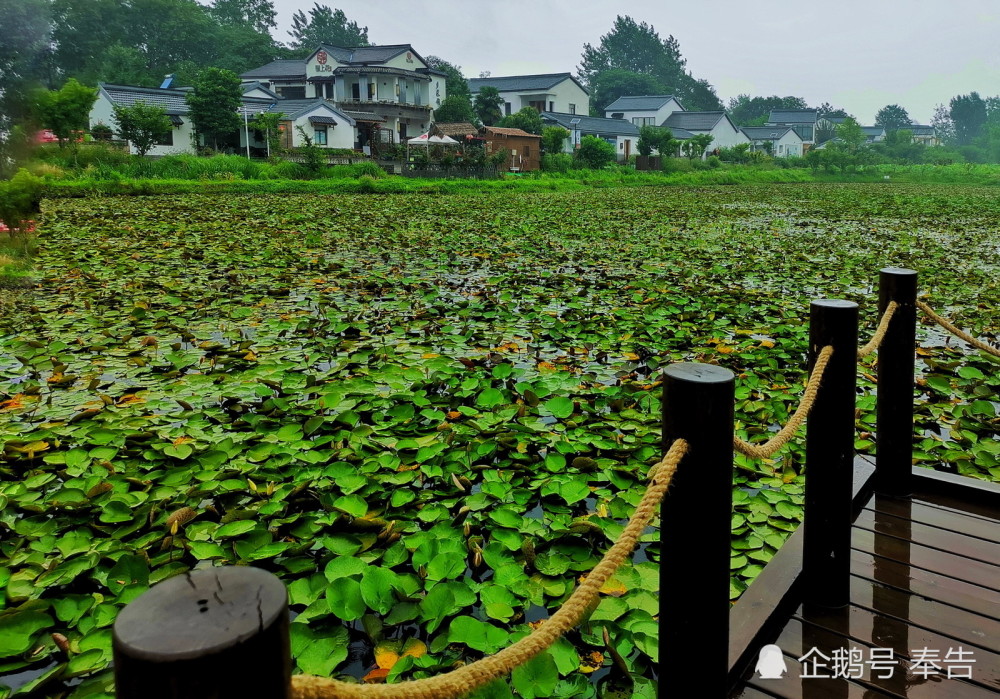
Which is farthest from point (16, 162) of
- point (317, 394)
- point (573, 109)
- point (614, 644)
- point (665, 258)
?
point (573, 109)

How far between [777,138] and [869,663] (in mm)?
61409

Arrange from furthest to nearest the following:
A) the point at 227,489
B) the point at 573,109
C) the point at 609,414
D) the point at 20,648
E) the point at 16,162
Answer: the point at 573,109 < the point at 16,162 < the point at 609,414 < the point at 227,489 < the point at 20,648

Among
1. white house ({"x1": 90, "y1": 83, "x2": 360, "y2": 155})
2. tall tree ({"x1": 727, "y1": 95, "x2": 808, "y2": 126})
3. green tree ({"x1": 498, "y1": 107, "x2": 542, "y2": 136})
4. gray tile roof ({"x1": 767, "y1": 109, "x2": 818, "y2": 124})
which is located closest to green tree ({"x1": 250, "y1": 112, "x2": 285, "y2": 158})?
white house ({"x1": 90, "y1": 83, "x2": 360, "y2": 155})

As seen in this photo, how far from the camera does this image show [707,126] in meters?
49.9

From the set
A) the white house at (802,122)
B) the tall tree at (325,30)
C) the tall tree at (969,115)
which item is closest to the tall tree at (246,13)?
the tall tree at (325,30)

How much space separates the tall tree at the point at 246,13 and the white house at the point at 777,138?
40243mm

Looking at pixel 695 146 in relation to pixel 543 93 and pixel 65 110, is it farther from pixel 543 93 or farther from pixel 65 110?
pixel 65 110

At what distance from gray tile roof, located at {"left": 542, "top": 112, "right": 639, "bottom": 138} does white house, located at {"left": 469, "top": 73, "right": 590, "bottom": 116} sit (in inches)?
55.6

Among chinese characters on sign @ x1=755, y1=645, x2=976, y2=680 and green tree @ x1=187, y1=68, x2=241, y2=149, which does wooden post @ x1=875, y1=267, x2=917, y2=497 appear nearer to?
chinese characters on sign @ x1=755, y1=645, x2=976, y2=680

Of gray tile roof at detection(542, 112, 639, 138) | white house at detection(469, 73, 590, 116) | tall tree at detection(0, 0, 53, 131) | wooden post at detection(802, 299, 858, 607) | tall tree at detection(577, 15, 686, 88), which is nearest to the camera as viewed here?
wooden post at detection(802, 299, 858, 607)

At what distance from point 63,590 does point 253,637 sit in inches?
71.4

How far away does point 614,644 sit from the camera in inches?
72.1

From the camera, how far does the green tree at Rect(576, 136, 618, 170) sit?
104ft

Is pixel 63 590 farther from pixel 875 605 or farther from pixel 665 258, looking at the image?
pixel 665 258
